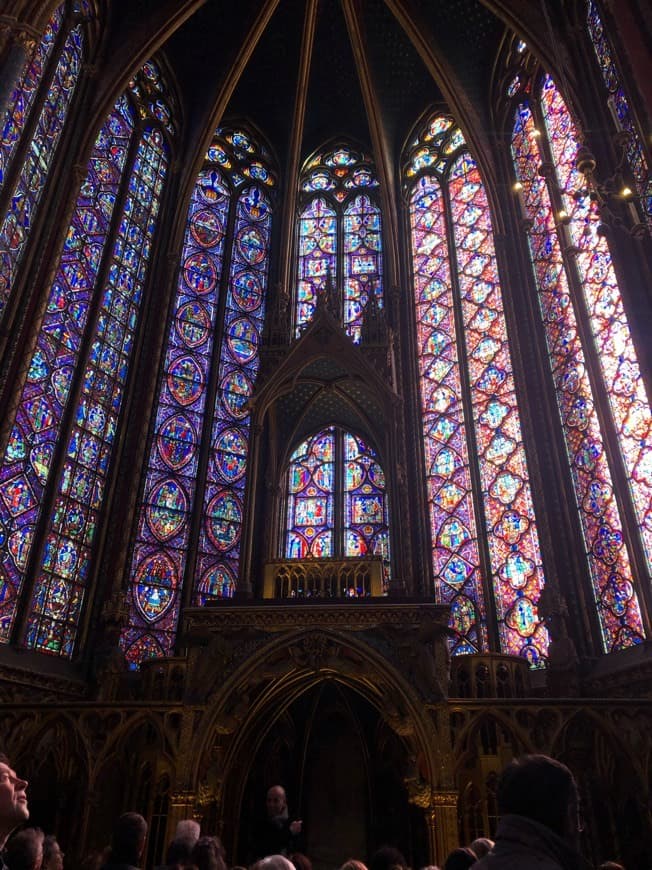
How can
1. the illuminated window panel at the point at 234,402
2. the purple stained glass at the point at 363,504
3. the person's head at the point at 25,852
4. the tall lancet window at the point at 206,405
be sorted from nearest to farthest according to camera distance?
the person's head at the point at 25,852
the tall lancet window at the point at 206,405
the illuminated window panel at the point at 234,402
the purple stained glass at the point at 363,504

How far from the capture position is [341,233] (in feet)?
53.0

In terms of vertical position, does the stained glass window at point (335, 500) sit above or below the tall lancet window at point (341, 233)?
below

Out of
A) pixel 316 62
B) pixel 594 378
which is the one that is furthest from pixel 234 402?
pixel 316 62

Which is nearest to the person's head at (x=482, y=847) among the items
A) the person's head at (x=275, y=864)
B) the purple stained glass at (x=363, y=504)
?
the person's head at (x=275, y=864)

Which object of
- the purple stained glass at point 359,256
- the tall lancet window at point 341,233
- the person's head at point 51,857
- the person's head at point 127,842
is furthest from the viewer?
the tall lancet window at point 341,233

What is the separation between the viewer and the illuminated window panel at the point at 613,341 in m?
9.09

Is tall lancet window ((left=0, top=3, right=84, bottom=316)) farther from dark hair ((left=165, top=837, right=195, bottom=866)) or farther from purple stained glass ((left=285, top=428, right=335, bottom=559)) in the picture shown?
dark hair ((left=165, top=837, right=195, bottom=866))

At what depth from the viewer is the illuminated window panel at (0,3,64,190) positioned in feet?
33.6

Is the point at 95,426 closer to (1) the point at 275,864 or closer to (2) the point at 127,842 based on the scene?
(2) the point at 127,842

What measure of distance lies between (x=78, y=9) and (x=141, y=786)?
13019 millimetres

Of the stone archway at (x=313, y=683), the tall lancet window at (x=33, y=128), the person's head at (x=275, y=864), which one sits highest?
the tall lancet window at (x=33, y=128)

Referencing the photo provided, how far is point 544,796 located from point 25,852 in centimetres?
191

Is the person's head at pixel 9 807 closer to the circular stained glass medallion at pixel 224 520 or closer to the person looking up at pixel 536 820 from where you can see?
the person looking up at pixel 536 820

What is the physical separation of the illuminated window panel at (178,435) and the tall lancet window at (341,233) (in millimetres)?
1946
